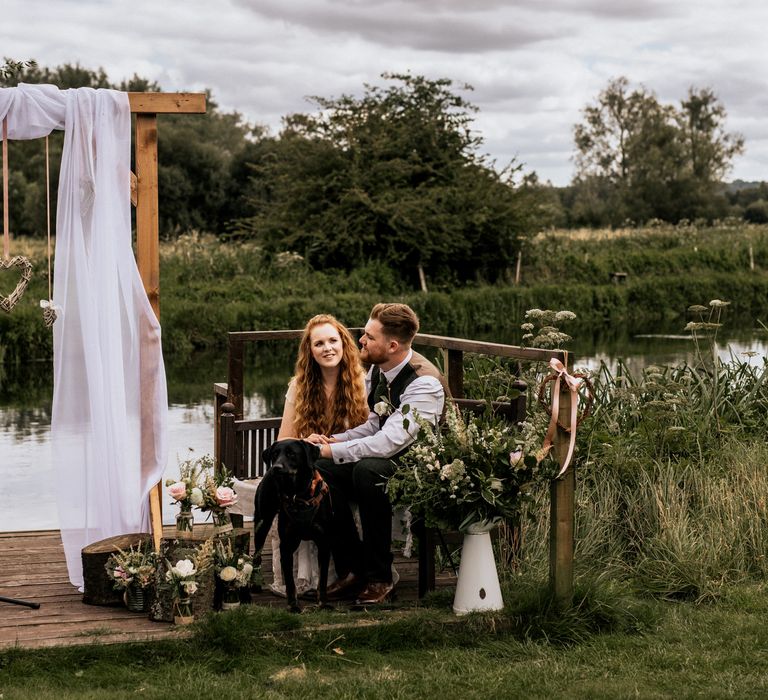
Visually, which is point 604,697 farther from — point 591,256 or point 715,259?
point 715,259

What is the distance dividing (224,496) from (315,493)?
0.43 metres

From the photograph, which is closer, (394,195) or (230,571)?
(230,571)

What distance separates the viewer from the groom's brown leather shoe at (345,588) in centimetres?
514

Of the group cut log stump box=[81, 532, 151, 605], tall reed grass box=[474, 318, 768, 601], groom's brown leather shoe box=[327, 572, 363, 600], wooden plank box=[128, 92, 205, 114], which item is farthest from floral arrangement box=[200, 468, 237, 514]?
wooden plank box=[128, 92, 205, 114]

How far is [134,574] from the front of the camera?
489 cm

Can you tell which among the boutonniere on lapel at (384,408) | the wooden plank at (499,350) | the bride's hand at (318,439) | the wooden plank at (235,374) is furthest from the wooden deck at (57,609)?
the wooden plank at (499,350)

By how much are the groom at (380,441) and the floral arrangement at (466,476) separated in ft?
0.40

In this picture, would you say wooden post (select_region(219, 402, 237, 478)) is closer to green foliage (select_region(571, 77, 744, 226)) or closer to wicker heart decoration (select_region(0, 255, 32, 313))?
wicker heart decoration (select_region(0, 255, 32, 313))

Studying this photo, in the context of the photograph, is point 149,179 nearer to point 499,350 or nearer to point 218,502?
point 218,502

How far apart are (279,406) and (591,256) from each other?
51.6ft

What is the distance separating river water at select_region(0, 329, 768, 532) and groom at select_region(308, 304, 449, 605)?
1110 mm

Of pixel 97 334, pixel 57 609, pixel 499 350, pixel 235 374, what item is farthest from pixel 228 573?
pixel 235 374

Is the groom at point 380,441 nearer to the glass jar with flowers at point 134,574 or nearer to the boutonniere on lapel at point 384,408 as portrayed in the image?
the boutonniere on lapel at point 384,408

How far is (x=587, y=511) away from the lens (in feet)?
20.1
